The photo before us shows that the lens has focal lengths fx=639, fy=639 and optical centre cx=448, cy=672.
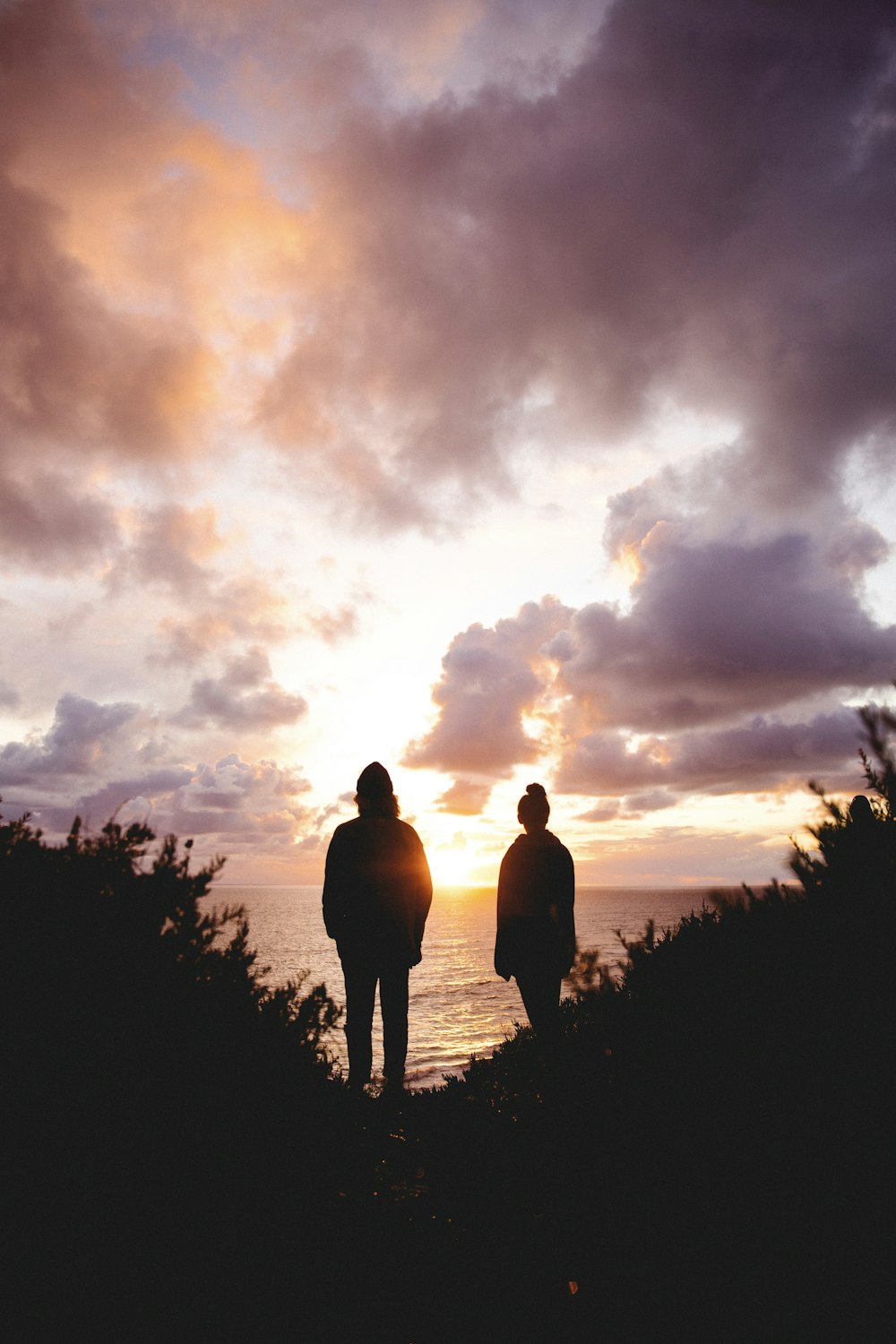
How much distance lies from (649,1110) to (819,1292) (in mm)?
903

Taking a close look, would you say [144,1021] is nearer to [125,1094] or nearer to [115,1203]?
[125,1094]

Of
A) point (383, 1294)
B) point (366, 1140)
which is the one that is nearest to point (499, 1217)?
point (366, 1140)

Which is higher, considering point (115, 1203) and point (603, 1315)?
point (115, 1203)

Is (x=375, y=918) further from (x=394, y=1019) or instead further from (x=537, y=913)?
(x=537, y=913)

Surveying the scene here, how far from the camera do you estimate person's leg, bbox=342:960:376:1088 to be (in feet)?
16.6

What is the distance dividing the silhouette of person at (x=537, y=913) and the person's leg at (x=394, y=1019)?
994 millimetres

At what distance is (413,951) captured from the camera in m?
5.35

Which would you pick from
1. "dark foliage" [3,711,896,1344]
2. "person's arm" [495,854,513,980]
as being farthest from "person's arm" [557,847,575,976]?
"dark foliage" [3,711,896,1344]

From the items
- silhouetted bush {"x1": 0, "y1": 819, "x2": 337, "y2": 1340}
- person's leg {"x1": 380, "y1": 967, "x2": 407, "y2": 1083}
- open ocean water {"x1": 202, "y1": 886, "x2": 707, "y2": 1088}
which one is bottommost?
open ocean water {"x1": 202, "y1": 886, "x2": 707, "y2": 1088}

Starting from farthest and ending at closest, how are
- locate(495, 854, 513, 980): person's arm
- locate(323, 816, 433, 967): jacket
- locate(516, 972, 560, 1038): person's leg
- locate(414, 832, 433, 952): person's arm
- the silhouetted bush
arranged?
locate(495, 854, 513, 980): person's arm, locate(516, 972, 560, 1038): person's leg, locate(414, 832, 433, 952): person's arm, locate(323, 816, 433, 967): jacket, the silhouetted bush

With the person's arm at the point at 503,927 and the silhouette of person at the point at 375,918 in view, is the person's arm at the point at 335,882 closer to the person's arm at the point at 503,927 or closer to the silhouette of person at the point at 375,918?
the silhouette of person at the point at 375,918

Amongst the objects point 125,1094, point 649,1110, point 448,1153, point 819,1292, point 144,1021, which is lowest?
point 448,1153

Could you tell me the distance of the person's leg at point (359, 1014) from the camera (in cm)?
506

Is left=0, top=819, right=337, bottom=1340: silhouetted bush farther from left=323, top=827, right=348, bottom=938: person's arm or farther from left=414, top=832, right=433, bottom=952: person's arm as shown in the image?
left=414, top=832, right=433, bottom=952: person's arm
